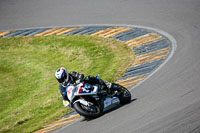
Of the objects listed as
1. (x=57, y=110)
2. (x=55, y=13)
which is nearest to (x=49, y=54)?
(x=55, y=13)

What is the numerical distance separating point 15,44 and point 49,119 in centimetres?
837

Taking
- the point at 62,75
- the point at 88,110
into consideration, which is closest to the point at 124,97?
the point at 88,110

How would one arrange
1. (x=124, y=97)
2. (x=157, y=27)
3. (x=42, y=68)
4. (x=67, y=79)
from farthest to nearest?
(x=42, y=68), (x=157, y=27), (x=124, y=97), (x=67, y=79)

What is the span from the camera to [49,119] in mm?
9805

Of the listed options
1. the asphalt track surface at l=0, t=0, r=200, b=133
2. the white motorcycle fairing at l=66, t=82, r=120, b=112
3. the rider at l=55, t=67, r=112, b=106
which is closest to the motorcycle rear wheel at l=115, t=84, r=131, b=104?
the asphalt track surface at l=0, t=0, r=200, b=133

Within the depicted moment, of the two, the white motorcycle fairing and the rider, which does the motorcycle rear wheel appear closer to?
the white motorcycle fairing

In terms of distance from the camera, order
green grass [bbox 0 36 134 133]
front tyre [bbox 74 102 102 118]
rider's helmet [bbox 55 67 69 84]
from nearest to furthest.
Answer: front tyre [bbox 74 102 102 118], rider's helmet [bbox 55 67 69 84], green grass [bbox 0 36 134 133]

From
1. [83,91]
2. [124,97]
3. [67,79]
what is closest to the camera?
[83,91]

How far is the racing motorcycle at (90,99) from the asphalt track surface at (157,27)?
A: 239 mm

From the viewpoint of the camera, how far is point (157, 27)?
14453 mm

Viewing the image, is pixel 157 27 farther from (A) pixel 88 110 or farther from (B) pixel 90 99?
(A) pixel 88 110

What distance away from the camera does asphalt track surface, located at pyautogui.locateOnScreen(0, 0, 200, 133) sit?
23.2 feet

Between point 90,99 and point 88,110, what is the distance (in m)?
0.30

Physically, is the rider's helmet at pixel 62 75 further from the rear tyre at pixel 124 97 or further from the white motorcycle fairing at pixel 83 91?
the rear tyre at pixel 124 97
